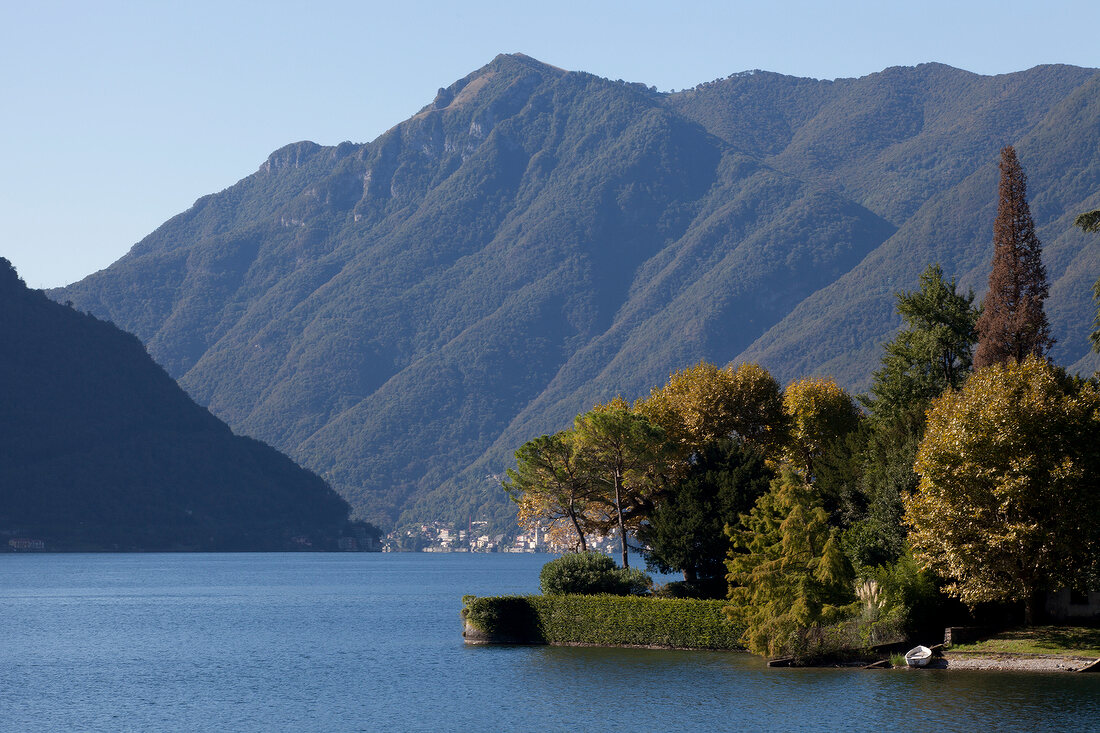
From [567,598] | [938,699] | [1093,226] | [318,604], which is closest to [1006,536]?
[938,699]

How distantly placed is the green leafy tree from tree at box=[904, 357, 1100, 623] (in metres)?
4.49

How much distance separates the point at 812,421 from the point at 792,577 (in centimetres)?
2745

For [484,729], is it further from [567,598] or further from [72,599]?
[72,599]

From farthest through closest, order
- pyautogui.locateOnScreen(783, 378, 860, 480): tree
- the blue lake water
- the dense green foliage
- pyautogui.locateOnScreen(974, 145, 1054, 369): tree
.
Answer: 1. pyautogui.locateOnScreen(783, 378, 860, 480): tree
2. pyautogui.locateOnScreen(974, 145, 1054, 369): tree
3. the dense green foliage
4. the blue lake water

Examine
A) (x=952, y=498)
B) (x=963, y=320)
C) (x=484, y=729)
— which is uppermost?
(x=963, y=320)

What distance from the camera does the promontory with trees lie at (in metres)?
53.5

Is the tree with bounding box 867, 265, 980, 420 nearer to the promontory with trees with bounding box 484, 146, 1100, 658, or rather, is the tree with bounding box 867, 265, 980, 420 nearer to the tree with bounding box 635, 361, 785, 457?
the promontory with trees with bounding box 484, 146, 1100, 658

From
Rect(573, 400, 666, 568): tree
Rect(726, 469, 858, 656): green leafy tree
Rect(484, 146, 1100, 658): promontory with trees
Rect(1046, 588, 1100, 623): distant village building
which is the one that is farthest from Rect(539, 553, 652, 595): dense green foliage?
Rect(1046, 588, 1100, 623): distant village building

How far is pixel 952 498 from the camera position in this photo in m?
53.9

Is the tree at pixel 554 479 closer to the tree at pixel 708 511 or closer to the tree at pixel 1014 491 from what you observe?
the tree at pixel 708 511

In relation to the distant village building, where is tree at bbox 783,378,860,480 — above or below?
above

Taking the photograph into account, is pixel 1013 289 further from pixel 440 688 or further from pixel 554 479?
pixel 440 688

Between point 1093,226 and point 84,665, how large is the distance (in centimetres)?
5621

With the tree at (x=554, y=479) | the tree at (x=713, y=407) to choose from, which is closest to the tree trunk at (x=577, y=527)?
the tree at (x=554, y=479)
